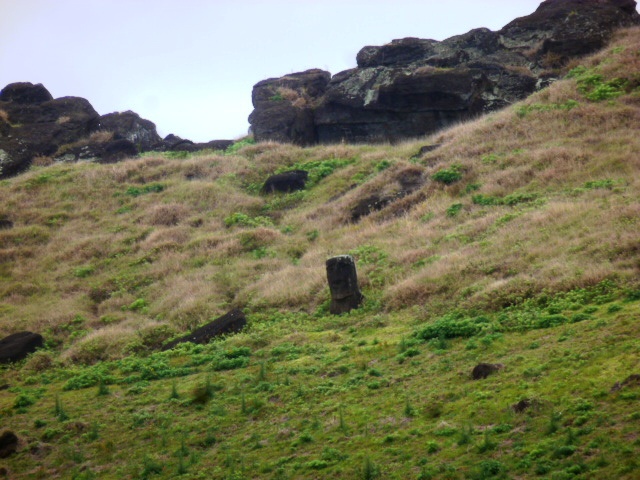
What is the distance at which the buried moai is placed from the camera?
21531 millimetres

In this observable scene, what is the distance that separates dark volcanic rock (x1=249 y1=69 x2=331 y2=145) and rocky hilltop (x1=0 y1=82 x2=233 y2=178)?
10.8ft

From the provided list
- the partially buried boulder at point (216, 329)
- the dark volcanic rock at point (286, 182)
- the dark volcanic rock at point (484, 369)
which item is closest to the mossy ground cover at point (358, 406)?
the dark volcanic rock at point (484, 369)

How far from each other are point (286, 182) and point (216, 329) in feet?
61.8

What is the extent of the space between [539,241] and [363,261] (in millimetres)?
6347

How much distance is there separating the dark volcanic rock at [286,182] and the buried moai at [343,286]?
18.0 m

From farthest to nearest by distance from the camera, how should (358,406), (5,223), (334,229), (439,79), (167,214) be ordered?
(439,79)
(5,223)
(167,214)
(334,229)
(358,406)

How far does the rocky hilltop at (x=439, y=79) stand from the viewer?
4341 centimetres

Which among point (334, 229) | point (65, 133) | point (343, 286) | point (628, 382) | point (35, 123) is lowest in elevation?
point (628, 382)

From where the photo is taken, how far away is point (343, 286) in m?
21.6

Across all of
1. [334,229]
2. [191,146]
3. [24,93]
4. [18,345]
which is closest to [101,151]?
[191,146]

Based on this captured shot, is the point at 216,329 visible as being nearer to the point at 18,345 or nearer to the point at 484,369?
the point at 18,345

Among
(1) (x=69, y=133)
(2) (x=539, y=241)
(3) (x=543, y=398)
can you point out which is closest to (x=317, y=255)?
(2) (x=539, y=241)

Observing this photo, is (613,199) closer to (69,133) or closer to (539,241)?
(539,241)

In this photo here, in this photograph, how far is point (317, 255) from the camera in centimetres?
2756
